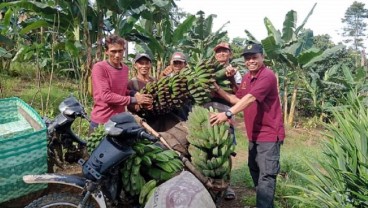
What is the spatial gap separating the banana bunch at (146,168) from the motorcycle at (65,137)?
518 mm

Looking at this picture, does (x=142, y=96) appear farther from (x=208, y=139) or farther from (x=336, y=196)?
(x=336, y=196)

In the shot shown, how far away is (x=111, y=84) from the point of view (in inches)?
112

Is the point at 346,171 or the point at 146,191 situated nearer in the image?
the point at 346,171

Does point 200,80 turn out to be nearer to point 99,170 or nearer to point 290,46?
point 99,170

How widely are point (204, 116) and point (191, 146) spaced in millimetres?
246

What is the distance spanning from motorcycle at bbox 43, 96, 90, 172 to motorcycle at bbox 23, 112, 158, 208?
50 cm

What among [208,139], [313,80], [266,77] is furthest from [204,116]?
[313,80]

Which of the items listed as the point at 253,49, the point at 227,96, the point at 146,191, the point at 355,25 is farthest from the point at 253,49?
the point at 355,25

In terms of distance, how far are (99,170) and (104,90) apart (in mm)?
948

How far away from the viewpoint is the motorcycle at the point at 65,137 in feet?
8.02

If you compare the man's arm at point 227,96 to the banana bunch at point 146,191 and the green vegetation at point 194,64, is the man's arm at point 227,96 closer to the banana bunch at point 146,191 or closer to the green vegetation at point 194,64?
the green vegetation at point 194,64

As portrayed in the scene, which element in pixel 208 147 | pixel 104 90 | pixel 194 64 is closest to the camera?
pixel 208 147

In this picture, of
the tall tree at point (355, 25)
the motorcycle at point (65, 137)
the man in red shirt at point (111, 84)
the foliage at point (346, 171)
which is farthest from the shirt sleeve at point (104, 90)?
the tall tree at point (355, 25)

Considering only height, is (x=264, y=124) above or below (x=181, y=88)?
below
